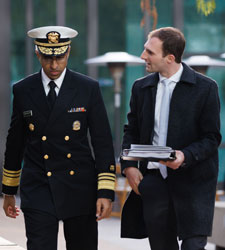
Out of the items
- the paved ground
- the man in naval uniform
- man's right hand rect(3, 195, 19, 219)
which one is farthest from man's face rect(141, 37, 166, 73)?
the paved ground

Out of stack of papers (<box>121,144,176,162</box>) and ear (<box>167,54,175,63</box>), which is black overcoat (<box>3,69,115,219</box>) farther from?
ear (<box>167,54,175,63</box>)

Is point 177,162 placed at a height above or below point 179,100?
below

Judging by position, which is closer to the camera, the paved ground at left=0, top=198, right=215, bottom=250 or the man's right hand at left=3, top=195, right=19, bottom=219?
the man's right hand at left=3, top=195, right=19, bottom=219

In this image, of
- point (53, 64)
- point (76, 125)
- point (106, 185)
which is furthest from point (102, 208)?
point (53, 64)

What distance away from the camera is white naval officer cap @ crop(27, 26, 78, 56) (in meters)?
4.13

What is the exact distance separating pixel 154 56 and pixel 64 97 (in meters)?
0.53

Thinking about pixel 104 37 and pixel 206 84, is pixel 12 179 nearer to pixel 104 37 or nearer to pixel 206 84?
pixel 206 84

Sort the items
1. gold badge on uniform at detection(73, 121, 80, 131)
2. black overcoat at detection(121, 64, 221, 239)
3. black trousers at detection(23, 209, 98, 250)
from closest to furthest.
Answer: black trousers at detection(23, 209, 98, 250), gold badge on uniform at detection(73, 121, 80, 131), black overcoat at detection(121, 64, 221, 239)

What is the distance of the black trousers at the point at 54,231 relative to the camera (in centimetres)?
407

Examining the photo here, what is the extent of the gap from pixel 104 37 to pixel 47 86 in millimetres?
9527

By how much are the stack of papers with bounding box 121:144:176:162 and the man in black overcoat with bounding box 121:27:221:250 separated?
20cm

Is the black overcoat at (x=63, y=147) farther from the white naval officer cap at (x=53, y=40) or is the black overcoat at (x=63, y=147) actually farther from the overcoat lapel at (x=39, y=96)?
the white naval officer cap at (x=53, y=40)

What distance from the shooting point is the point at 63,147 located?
4.16 m

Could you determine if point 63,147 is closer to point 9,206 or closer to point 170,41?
point 9,206
